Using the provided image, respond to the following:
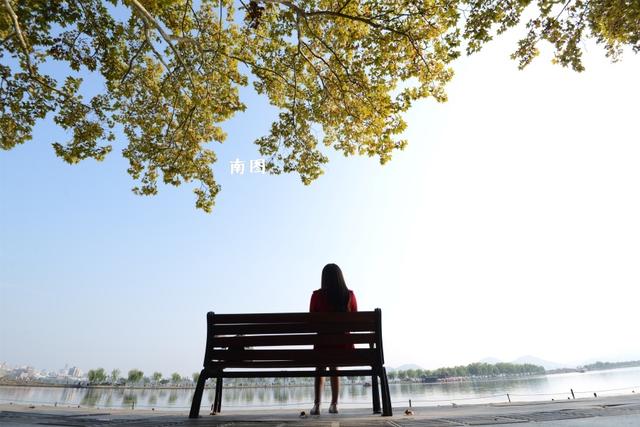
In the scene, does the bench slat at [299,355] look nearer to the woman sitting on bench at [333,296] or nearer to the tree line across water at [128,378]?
the woman sitting on bench at [333,296]

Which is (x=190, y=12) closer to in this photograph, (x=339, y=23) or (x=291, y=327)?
(x=339, y=23)

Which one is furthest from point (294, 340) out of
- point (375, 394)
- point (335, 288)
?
point (375, 394)

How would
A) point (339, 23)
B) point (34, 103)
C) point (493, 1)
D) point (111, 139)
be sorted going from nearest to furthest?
point (493, 1) → point (339, 23) → point (34, 103) → point (111, 139)

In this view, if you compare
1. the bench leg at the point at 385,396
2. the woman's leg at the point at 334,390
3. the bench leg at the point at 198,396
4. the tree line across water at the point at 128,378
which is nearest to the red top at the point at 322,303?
the woman's leg at the point at 334,390

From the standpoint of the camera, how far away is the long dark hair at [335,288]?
16.6 ft

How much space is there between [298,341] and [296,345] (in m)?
0.07

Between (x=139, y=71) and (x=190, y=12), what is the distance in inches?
102

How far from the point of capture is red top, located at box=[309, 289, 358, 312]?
16.9ft

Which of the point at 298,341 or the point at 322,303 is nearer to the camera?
the point at 298,341

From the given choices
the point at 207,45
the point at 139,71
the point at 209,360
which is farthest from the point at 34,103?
the point at 209,360

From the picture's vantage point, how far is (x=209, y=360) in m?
4.07

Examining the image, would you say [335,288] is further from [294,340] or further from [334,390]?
[334,390]

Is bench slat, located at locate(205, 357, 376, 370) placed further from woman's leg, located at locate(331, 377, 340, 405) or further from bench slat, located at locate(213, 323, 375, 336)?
woman's leg, located at locate(331, 377, 340, 405)

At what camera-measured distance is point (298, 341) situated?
13.3 ft
